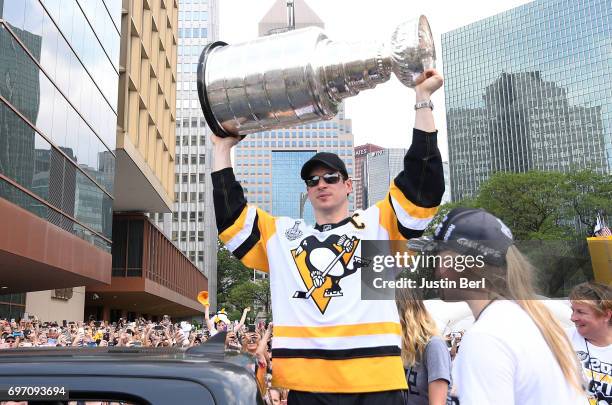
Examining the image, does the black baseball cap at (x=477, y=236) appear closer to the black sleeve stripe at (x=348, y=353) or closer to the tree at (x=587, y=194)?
the black sleeve stripe at (x=348, y=353)

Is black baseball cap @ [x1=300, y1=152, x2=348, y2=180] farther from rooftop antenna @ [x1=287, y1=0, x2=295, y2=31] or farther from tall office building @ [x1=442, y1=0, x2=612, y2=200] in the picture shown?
tall office building @ [x1=442, y1=0, x2=612, y2=200]

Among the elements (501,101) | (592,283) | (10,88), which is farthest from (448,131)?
(592,283)

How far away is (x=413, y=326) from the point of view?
13.9 feet

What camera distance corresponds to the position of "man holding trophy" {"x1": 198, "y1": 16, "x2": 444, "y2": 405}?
9.40ft

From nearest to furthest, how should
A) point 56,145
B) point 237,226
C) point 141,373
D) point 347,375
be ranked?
point 141,373 < point 347,375 < point 237,226 < point 56,145

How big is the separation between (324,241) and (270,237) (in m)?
0.32

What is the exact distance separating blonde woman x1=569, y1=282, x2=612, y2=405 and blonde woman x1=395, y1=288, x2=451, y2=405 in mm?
939

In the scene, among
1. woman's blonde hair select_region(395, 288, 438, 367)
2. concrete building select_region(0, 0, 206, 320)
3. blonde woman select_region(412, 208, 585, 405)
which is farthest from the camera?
concrete building select_region(0, 0, 206, 320)

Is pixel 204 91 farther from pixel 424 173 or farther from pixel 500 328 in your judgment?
pixel 500 328

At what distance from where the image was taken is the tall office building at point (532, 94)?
3565 inches

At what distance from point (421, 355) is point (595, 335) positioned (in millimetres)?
1277

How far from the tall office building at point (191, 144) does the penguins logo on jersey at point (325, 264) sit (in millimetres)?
103653

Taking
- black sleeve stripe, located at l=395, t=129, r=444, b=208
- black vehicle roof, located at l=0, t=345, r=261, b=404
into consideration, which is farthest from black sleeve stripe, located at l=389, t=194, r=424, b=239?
black vehicle roof, located at l=0, t=345, r=261, b=404

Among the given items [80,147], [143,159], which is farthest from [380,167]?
[80,147]
